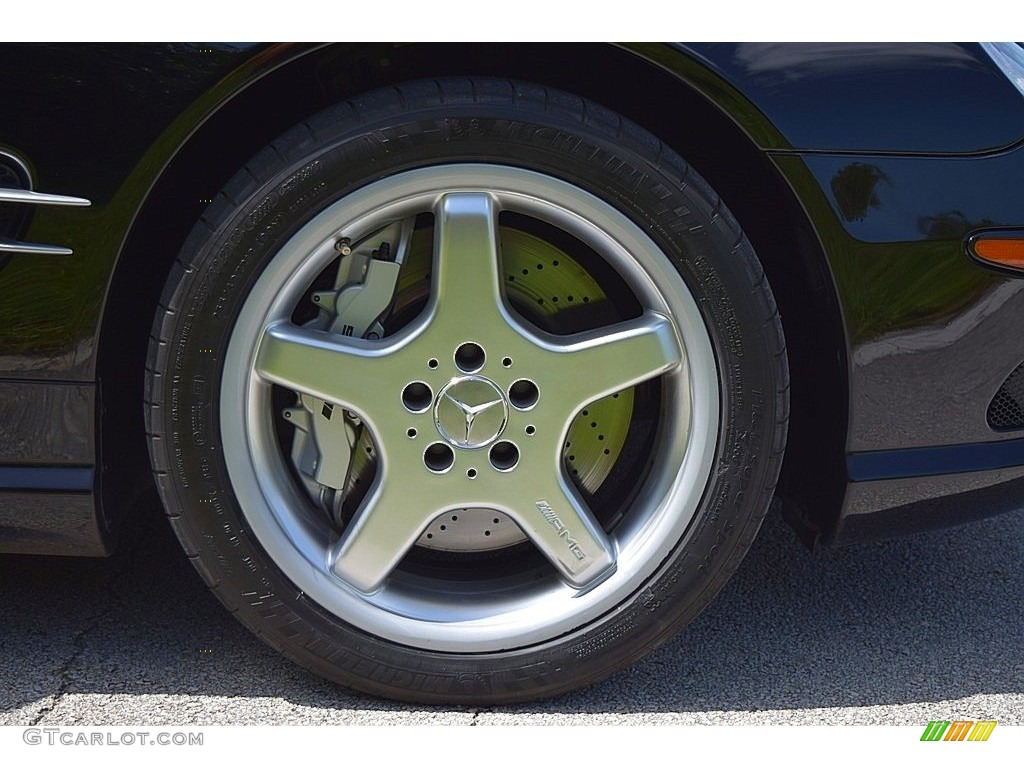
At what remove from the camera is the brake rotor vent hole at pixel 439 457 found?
1.64 metres

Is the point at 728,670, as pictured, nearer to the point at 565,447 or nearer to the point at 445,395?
the point at 565,447

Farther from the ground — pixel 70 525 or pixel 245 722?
pixel 70 525

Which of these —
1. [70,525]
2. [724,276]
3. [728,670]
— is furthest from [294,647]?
[724,276]

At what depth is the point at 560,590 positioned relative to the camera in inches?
67.7

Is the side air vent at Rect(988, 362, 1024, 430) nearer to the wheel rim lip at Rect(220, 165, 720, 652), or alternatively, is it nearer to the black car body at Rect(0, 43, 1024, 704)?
the black car body at Rect(0, 43, 1024, 704)

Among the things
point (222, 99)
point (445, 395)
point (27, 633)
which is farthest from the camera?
point (27, 633)

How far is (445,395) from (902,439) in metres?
0.71

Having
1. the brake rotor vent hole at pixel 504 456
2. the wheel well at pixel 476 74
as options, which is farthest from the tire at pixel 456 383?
the wheel well at pixel 476 74

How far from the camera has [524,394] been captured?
1642 millimetres

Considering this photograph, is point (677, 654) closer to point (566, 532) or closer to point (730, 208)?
point (566, 532)

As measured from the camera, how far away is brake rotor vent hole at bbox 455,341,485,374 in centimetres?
161

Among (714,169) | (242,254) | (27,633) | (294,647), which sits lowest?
(27,633)

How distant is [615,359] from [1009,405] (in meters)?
0.62
